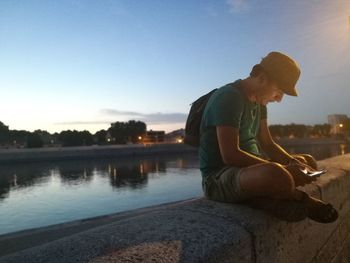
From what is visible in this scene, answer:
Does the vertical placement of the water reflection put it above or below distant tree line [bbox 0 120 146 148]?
below

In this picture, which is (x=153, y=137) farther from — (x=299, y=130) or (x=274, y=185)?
(x=274, y=185)

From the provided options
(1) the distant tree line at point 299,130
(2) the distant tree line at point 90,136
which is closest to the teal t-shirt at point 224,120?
(2) the distant tree line at point 90,136

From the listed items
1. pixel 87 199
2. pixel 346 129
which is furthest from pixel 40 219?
pixel 346 129

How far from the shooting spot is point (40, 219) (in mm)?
17781

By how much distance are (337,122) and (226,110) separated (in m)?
164

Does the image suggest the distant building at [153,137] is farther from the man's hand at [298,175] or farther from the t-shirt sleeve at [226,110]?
the man's hand at [298,175]

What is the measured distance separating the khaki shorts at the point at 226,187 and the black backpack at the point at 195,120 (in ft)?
1.23

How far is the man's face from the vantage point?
103 inches

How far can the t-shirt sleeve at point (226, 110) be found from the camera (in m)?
2.36

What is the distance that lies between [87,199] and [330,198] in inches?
903

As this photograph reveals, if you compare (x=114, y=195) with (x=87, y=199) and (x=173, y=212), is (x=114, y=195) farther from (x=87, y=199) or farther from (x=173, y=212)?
(x=173, y=212)

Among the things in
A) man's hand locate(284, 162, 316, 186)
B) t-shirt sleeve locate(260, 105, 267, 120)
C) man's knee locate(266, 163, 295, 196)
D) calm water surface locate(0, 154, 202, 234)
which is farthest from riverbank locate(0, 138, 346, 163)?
man's knee locate(266, 163, 295, 196)

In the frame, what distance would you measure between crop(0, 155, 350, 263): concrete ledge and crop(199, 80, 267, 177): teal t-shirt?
1.09 ft

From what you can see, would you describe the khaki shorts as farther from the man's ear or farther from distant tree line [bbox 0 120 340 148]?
distant tree line [bbox 0 120 340 148]
